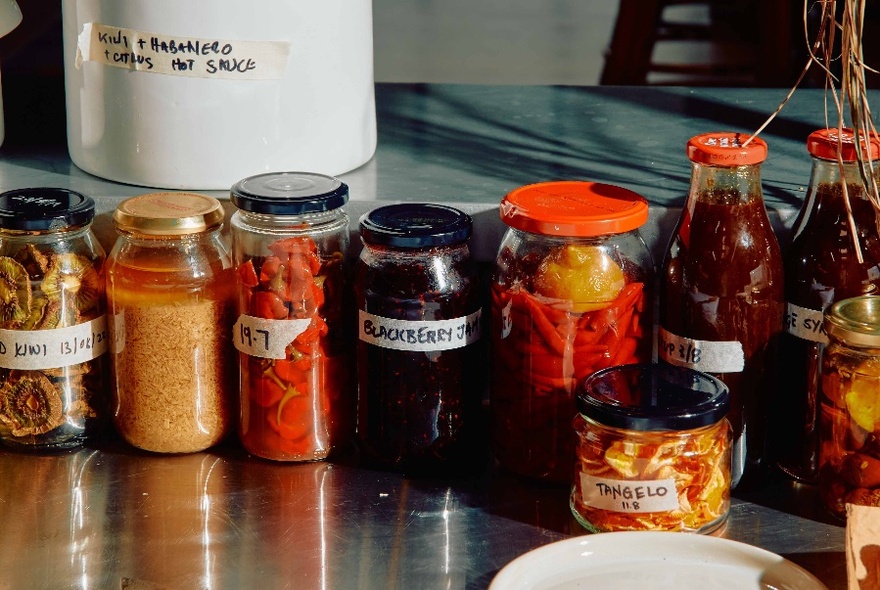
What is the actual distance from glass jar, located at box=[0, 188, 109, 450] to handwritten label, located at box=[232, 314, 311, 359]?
133 mm

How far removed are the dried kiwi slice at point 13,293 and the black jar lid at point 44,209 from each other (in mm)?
33

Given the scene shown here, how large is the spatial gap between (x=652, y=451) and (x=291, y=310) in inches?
12.0

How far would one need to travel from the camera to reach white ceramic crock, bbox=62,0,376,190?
1026 mm

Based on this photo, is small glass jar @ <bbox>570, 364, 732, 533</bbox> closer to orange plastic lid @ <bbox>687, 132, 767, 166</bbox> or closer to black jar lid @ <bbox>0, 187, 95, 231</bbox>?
orange plastic lid @ <bbox>687, 132, 767, 166</bbox>

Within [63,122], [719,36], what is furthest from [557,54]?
[63,122]

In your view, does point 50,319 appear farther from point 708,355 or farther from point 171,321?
point 708,355

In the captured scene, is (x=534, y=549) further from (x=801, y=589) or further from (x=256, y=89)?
(x=256, y=89)

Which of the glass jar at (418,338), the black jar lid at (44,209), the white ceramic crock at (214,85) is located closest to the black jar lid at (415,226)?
the glass jar at (418,338)

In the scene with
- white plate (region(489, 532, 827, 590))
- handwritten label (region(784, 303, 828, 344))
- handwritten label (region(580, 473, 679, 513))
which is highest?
handwritten label (region(784, 303, 828, 344))

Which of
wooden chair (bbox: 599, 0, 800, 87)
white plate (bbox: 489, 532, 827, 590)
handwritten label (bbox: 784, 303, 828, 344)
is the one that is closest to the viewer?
white plate (bbox: 489, 532, 827, 590)

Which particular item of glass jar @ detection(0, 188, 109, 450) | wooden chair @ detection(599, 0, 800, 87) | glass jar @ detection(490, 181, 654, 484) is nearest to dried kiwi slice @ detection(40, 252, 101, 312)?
glass jar @ detection(0, 188, 109, 450)

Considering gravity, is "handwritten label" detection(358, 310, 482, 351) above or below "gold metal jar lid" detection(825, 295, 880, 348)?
below

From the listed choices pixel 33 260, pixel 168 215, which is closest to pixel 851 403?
pixel 168 215

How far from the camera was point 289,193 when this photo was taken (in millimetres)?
995
